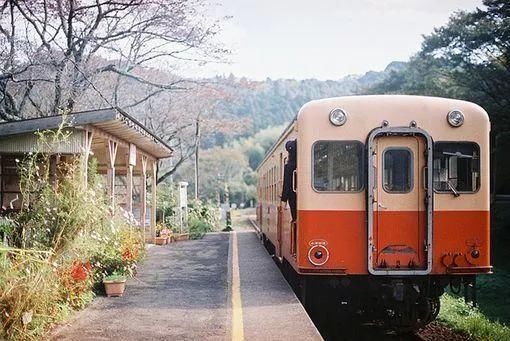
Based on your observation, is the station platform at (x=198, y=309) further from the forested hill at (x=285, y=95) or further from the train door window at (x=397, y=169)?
the forested hill at (x=285, y=95)

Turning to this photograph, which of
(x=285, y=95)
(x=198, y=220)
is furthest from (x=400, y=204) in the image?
(x=285, y=95)

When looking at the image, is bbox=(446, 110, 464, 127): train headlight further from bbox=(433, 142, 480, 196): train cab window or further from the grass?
the grass

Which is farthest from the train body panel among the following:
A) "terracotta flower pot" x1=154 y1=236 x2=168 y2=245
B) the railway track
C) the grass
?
"terracotta flower pot" x1=154 y1=236 x2=168 y2=245

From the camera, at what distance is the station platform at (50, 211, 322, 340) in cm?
643

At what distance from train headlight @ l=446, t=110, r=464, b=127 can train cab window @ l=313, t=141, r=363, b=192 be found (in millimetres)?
1173

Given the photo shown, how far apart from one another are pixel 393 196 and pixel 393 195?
12mm

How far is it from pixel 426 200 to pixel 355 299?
1653 mm

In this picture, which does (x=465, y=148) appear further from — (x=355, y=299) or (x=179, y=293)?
(x=179, y=293)

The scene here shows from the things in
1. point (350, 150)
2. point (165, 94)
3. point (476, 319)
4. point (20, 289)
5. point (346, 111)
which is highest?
point (165, 94)

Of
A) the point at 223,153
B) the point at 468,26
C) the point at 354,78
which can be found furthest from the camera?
the point at 354,78

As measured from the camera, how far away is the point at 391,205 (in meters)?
7.57

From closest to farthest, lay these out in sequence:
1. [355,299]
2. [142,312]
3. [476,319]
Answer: [142,312] < [355,299] < [476,319]

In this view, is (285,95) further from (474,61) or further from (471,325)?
(471,325)

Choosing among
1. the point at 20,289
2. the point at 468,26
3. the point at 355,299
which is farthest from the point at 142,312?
the point at 468,26
